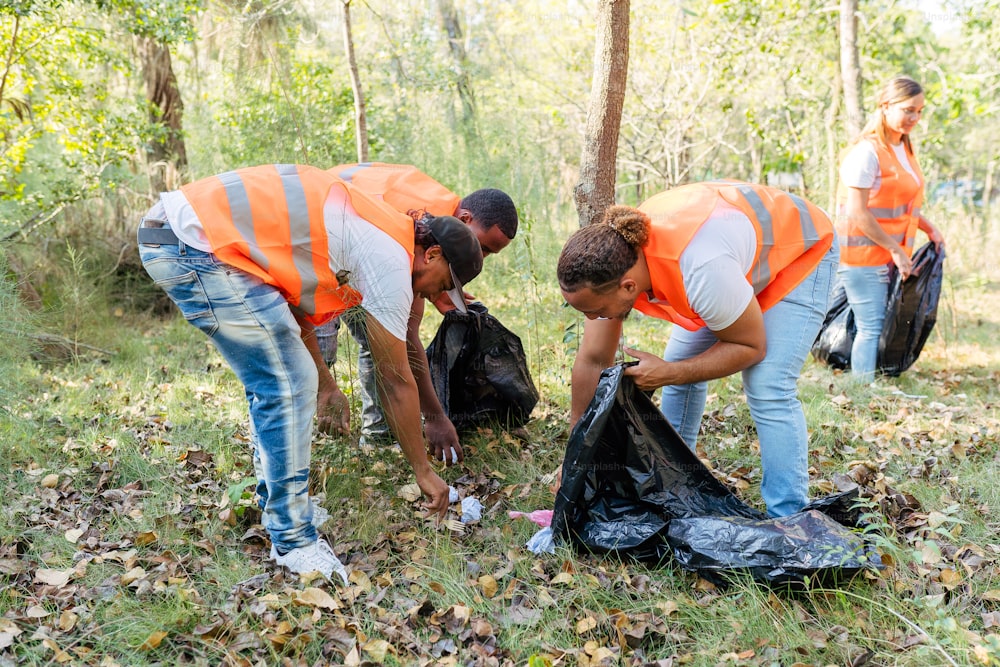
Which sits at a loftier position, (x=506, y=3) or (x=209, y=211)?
(x=506, y=3)

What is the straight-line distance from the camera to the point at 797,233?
2504 mm

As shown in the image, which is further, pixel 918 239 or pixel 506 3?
pixel 506 3

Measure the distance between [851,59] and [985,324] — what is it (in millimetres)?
2877

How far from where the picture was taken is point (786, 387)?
8.34 feet

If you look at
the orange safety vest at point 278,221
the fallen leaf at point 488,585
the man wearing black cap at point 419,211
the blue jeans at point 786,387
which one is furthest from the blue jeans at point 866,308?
the orange safety vest at point 278,221

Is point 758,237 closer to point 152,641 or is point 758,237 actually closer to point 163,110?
point 152,641

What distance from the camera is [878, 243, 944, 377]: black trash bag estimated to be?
459 centimetres

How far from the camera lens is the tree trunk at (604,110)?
339cm

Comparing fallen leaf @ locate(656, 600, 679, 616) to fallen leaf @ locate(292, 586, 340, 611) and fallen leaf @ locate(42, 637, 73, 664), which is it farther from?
fallen leaf @ locate(42, 637, 73, 664)

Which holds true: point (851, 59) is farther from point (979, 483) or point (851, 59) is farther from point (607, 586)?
point (607, 586)

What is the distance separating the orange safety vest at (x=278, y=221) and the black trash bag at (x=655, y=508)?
89 cm

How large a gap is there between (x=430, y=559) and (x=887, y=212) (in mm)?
3416

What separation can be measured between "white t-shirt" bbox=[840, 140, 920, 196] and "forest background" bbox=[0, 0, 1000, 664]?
123cm

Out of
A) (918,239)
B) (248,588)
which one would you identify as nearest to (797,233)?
(248,588)
